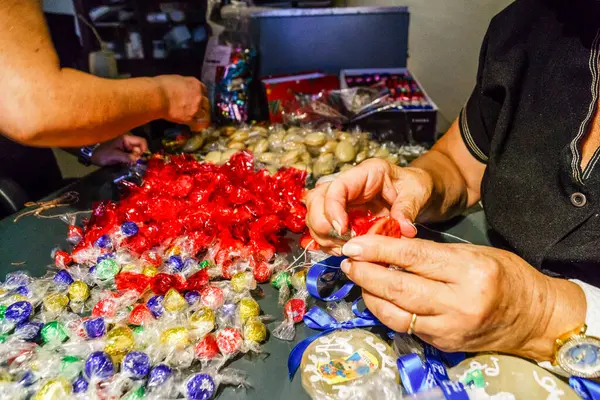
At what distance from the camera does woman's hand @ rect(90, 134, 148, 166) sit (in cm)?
200

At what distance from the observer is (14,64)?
1.15m

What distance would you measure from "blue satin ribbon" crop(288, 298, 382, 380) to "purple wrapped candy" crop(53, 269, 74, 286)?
73 centimetres

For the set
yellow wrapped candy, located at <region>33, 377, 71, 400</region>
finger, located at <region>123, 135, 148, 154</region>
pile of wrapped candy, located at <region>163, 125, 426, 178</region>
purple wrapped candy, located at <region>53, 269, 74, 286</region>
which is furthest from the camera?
finger, located at <region>123, 135, 148, 154</region>

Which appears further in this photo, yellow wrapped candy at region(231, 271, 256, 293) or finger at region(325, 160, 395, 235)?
yellow wrapped candy at region(231, 271, 256, 293)

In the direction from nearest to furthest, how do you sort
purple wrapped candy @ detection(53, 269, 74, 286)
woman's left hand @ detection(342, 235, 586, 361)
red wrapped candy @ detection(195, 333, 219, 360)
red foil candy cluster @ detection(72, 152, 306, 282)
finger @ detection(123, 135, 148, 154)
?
woman's left hand @ detection(342, 235, 586, 361) < red wrapped candy @ detection(195, 333, 219, 360) < purple wrapped candy @ detection(53, 269, 74, 286) < red foil candy cluster @ detection(72, 152, 306, 282) < finger @ detection(123, 135, 148, 154)

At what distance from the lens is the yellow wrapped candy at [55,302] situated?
Result: 1.18m

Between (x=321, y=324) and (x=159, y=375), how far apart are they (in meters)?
0.42

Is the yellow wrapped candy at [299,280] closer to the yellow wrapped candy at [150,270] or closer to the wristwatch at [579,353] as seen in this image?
the yellow wrapped candy at [150,270]

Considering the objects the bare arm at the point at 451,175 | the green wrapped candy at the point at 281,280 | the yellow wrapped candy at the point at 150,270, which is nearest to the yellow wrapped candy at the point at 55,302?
the yellow wrapped candy at the point at 150,270

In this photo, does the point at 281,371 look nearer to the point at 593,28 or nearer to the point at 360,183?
the point at 360,183

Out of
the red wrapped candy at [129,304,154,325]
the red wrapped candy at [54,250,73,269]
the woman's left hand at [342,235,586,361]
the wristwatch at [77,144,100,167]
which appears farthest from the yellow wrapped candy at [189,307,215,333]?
the wristwatch at [77,144,100,167]

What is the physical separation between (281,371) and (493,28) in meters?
1.21

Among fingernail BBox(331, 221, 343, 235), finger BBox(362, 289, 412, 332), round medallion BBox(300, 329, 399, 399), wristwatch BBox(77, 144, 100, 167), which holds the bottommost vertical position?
round medallion BBox(300, 329, 399, 399)

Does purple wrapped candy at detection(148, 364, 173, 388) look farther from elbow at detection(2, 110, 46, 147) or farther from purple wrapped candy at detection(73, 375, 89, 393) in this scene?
elbow at detection(2, 110, 46, 147)
